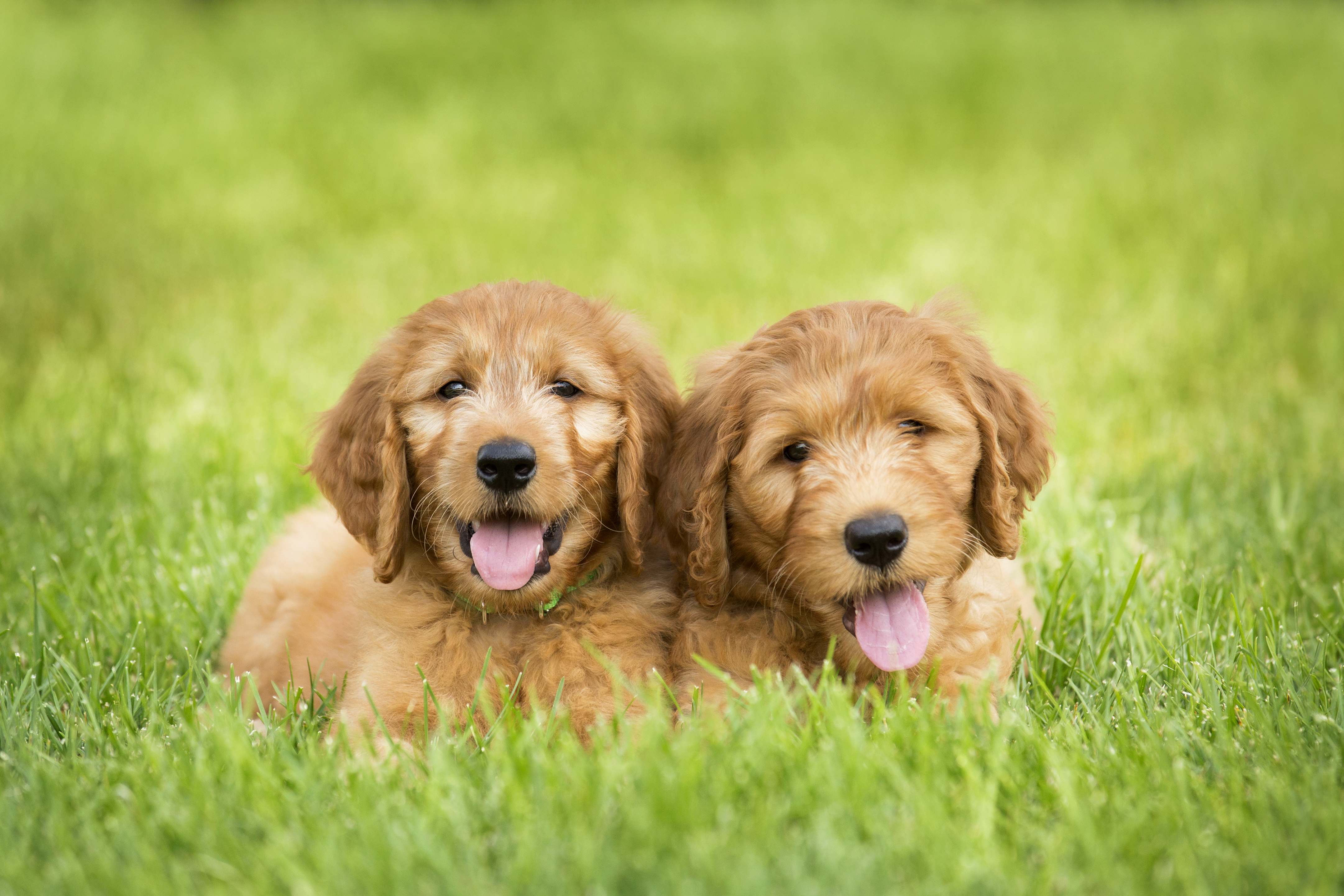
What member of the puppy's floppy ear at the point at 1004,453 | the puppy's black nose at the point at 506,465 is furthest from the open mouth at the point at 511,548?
the puppy's floppy ear at the point at 1004,453

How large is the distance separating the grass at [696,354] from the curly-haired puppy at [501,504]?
0.32 m

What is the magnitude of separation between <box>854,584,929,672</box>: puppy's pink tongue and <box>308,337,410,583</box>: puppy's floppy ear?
1257 mm

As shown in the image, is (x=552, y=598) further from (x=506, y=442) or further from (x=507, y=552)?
(x=506, y=442)

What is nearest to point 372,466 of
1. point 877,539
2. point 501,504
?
point 501,504

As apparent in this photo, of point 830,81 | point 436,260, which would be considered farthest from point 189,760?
point 830,81

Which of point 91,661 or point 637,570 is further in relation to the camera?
point 91,661

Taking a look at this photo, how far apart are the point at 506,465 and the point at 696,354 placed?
3433mm

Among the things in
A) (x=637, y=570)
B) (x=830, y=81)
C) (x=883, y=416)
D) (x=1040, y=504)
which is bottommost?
(x=1040, y=504)

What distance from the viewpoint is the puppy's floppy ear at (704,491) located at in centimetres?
324

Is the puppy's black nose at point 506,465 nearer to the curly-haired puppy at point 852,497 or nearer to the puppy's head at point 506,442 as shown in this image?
the puppy's head at point 506,442

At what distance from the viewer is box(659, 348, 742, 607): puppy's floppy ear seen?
324 cm

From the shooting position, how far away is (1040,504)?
4906mm

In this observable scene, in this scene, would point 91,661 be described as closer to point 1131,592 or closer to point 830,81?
point 1131,592

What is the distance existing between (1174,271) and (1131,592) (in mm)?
5119
